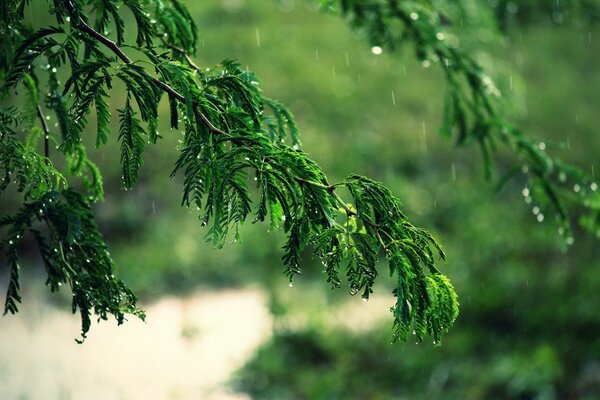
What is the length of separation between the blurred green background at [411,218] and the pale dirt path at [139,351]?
0.98 ft

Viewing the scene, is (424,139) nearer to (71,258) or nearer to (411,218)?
(411,218)

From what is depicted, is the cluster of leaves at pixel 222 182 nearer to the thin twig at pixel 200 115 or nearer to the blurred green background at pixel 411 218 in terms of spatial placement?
the thin twig at pixel 200 115

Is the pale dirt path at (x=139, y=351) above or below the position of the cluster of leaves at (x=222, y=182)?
above

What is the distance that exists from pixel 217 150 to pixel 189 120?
10cm

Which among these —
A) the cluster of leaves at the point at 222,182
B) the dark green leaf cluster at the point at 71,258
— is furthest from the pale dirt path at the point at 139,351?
the cluster of leaves at the point at 222,182

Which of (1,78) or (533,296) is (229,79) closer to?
(1,78)

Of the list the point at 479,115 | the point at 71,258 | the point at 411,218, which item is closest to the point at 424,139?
the point at 411,218

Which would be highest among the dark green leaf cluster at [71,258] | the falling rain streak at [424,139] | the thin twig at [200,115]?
the falling rain streak at [424,139]

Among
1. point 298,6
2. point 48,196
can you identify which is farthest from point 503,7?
point 298,6

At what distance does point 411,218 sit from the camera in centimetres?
767

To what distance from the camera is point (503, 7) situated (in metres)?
4.11

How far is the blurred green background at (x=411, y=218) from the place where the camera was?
5.39 metres

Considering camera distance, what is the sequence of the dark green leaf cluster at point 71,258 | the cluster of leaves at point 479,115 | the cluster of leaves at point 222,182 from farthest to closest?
the cluster of leaves at point 479,115 < the dark green leaf cluster at point 71,258 < the cluster of leaves at point 222,182

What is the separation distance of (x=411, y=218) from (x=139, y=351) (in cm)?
329
